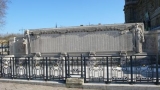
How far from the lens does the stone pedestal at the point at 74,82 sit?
8195mm

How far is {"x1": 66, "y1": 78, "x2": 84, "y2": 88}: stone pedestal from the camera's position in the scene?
8195 mm

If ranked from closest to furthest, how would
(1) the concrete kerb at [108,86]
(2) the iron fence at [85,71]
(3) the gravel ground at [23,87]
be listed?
1. (1) the concrete kerb at [108,86]
2. (2) the iron fence at [85,71]
3. (3) the gravel ground at [23,87]

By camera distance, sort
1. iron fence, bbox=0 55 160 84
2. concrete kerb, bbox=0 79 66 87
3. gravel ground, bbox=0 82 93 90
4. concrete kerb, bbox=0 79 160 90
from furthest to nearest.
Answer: concrete kerb, bbox=0 79 66 87 < gravel ground, bbox=0 82 93 90 < iron fence, bbox=0 55 160 84 < concrete kerb, bbox=0 79 160 90

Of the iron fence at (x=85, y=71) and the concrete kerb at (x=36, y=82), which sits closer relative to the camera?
the iron fence at (x=85, y=71)

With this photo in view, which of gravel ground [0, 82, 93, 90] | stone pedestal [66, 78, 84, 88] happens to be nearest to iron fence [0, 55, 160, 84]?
stone pedestal [66, 78, 84, 88]

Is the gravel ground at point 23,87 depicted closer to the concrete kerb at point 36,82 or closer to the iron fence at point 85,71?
the concrete kerb at point 36,82

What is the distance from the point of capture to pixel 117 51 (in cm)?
1545

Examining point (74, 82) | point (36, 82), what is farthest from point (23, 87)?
point (74, 82)

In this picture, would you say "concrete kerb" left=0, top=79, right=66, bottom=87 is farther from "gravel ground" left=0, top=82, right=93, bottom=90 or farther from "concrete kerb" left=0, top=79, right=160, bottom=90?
"gravel ground" left=0, top=82, right=93, bottom=90

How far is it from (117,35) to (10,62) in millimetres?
8274

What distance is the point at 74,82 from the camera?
8266 millimetres

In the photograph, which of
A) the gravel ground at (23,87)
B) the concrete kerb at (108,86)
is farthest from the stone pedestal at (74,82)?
the gravel ground at (23,87)

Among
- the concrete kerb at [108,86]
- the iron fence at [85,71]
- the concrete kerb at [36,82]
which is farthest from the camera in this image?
the concrete kerb at [36,82]

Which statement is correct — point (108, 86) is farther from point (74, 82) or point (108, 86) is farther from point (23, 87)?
point (23, 87)
